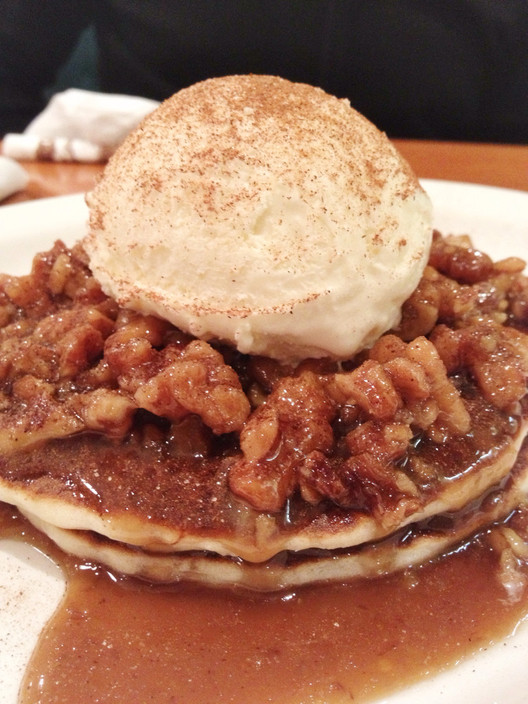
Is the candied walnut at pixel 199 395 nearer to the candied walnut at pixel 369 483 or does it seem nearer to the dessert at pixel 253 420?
the dessert at pixel 253 420

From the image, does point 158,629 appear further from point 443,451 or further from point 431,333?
point 431,333

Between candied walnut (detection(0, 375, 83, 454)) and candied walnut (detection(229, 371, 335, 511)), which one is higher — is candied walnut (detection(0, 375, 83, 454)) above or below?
below

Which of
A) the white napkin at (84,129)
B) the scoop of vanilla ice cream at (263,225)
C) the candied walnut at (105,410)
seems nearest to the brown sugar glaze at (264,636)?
the candied walnut at (105,410)

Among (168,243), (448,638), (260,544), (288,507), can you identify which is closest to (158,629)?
(260,544)

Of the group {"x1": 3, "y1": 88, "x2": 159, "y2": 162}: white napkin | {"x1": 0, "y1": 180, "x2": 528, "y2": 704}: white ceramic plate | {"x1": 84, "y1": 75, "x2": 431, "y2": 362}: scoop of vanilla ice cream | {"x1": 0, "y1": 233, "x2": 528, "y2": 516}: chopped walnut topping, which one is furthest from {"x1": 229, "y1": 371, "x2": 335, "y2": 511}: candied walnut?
{"x1": 3, "y1": 88, "x2": 159, "y2": 162}: white napkin

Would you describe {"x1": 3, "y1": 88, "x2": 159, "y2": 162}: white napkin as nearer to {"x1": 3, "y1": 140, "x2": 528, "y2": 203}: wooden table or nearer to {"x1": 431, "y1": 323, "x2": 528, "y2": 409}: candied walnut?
{"x1": 3, "y1": 140, "x2": 528, "y2": 203}: wooden table

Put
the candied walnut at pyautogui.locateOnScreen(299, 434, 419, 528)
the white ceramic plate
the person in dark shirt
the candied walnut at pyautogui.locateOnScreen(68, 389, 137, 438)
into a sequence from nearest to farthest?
the white ceramic plate
the candied walnut at pyautogui.locateOnScreen(299, 434, 419, 528)
the candied walnut at pyautogui.locateOnScreen(68, 389, 137, 438)
the person in dark shirt

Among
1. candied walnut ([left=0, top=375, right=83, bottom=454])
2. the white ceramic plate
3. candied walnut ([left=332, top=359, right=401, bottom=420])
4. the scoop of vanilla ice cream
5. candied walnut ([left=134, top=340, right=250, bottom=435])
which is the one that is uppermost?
the scoop of vanilla ice cream
